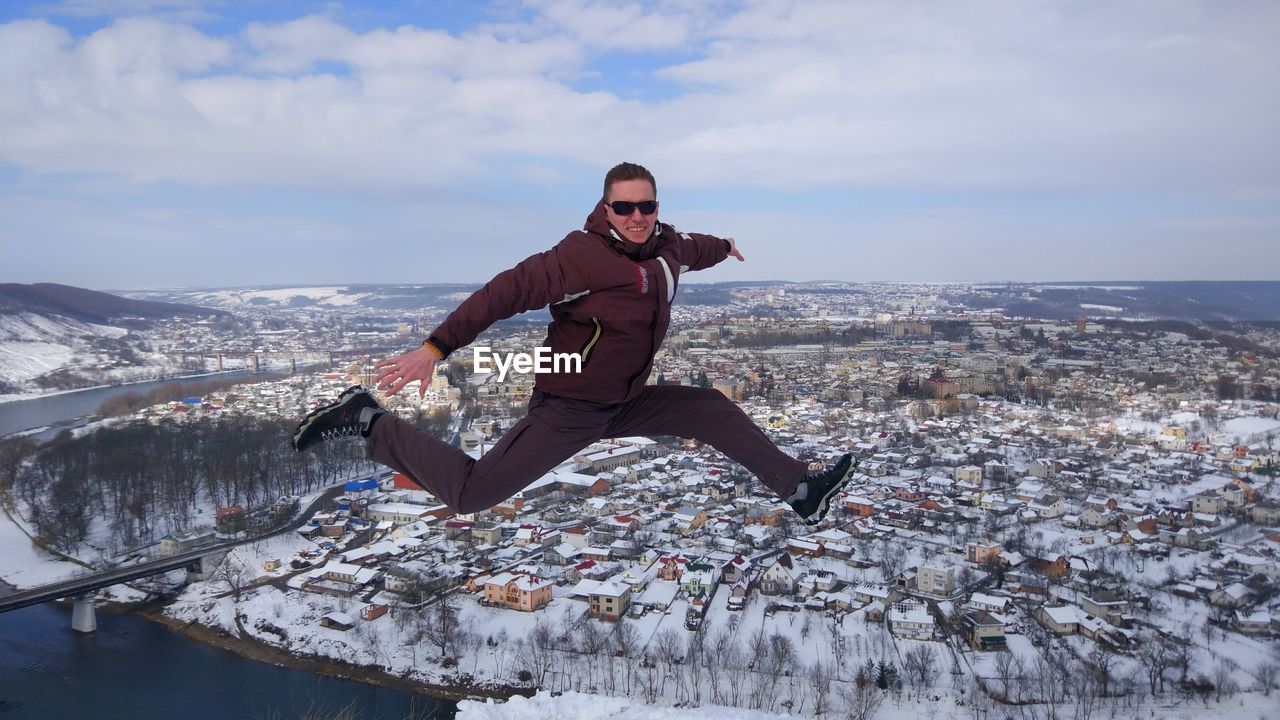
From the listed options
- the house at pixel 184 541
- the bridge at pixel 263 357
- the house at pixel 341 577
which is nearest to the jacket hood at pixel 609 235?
the house at pixel 341 577

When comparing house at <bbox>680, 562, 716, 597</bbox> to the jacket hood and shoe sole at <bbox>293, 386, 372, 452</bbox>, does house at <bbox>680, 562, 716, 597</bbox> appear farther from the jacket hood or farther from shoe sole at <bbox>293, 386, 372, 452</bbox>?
the jacket hood

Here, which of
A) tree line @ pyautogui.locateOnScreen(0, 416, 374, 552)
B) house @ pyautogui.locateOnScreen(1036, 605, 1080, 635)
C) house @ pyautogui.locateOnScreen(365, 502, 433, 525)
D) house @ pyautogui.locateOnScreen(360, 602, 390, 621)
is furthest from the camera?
tree line @ pyautogui.locateOnScreen(0, 416, 374, 552)

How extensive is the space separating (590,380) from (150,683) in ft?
23.0

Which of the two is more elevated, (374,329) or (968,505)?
(374,329)

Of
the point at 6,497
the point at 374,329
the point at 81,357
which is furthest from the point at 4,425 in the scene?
the point at 374,329

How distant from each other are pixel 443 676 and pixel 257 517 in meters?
5.44

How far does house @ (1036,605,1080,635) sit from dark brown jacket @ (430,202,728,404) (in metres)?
6.91

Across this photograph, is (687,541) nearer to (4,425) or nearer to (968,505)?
(968,505)

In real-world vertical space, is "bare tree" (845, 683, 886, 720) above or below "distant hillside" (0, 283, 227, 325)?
below

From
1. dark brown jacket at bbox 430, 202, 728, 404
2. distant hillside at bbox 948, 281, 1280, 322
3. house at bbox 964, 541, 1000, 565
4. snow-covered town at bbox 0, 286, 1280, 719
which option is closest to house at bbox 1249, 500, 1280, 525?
snow-covered town at bbox 0, 286, 1280, 719

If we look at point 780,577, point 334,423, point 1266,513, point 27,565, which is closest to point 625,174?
point 334,423

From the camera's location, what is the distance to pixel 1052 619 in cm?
698

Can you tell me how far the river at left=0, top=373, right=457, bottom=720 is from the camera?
6039 mm

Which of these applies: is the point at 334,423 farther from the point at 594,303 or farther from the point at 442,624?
the point at 442,624
